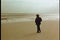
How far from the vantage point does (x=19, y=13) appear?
173 centimetres

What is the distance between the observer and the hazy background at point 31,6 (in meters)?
1.60

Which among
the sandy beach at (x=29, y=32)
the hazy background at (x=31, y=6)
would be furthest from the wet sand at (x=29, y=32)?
the hazy background at (x=31, y=6)

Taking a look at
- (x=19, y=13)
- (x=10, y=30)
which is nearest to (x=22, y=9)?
(x=19, y=13)

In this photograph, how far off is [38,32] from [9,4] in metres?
0.52

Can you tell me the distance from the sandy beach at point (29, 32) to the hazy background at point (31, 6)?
18 centimetres

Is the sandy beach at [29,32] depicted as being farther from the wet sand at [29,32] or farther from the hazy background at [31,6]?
the hazy background at [31,6]

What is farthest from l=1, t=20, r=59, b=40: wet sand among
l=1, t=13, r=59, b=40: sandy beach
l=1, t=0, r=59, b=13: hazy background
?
l=1, t=0, r=59, b=13: hazy background

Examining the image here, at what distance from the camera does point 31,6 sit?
70.9 inches

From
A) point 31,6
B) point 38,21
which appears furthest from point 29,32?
point 31,6

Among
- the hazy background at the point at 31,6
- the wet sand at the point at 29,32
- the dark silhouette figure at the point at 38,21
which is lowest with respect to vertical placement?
the wet sand at the point at 29,32

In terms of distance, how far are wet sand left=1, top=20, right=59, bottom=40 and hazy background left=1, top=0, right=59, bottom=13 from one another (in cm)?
18

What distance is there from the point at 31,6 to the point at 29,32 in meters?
0.36

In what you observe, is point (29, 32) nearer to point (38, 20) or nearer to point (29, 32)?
point (29, 32)

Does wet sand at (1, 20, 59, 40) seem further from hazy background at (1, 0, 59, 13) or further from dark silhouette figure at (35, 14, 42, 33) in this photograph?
hazy background at (1, 0, 59, 13)
